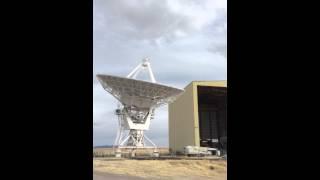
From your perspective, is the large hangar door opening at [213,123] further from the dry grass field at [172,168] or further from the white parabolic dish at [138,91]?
the dry grass field at [172,168]

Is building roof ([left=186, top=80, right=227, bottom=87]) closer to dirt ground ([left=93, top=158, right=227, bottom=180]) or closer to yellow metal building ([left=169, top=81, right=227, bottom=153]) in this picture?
yellow metal building ([left=169, top=81, right=227, bottom=153])

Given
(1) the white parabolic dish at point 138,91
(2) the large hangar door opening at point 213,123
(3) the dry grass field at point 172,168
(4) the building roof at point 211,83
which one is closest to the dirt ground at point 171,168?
(3) the dry grass field at point 172,168

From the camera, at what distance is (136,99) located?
37.6 metres

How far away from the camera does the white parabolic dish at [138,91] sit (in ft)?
111

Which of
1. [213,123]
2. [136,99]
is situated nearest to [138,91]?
[136,99]

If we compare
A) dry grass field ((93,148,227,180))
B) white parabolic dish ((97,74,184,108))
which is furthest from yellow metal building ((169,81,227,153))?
dry grass field ((93,148,227,180))

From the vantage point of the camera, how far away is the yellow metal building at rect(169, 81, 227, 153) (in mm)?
39219

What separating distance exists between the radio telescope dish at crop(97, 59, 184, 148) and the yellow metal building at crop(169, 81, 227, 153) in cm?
313
